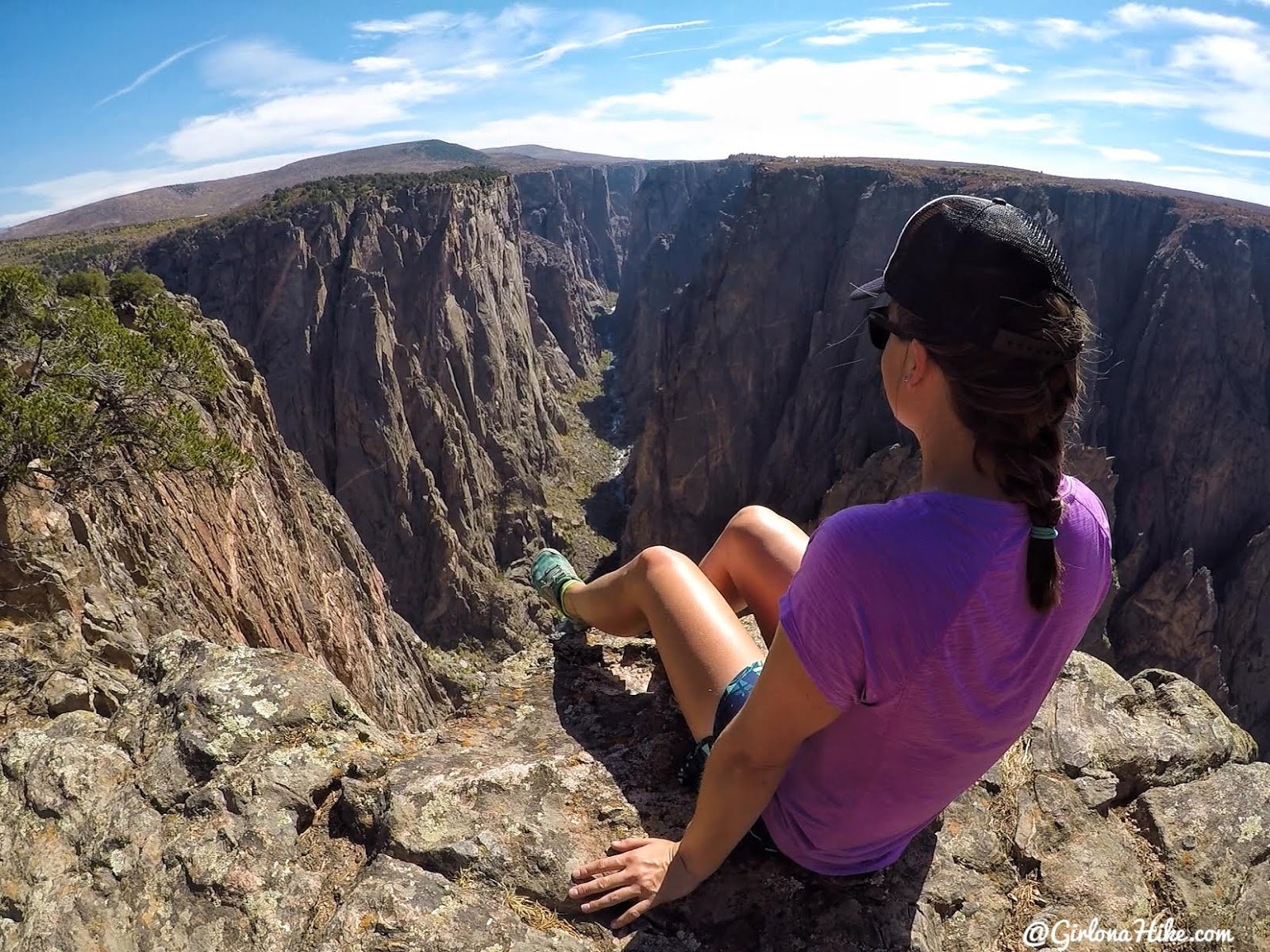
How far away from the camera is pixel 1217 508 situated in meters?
41.8

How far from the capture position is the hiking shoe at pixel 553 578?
17.8ft

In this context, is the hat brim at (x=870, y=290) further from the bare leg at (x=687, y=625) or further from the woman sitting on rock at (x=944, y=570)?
the bare leg at (x=687, y=625)

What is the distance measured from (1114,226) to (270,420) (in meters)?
52.9

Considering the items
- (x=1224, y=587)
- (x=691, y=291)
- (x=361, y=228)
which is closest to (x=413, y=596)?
(x=361, y=228)

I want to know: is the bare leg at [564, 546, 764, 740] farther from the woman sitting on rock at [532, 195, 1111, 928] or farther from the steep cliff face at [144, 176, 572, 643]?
the steep cliff face at [144, 176, 572, 643]

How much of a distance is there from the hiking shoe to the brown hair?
3366 millimetres

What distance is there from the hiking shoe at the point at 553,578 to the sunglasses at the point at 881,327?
3.07 m

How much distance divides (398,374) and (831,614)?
5177 centimetres

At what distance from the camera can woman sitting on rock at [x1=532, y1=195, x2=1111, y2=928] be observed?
7.26 feet

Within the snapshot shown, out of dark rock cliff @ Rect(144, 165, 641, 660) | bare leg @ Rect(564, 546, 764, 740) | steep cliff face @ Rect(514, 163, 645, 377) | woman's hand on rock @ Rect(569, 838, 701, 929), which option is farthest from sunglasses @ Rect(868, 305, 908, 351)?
steep cliff face @ Rect(514, 163, 645, 377)

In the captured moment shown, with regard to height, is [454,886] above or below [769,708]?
below

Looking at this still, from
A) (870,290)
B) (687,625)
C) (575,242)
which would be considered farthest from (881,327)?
(575,242)

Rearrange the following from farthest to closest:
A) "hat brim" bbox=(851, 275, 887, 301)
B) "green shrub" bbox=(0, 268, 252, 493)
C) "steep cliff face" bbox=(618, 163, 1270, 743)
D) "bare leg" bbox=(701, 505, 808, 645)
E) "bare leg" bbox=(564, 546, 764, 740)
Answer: "steep cliff face" bbox=(618, 163, 1270, 743)
"green shrub" bbox=(0, 268, 252, 493)
"bare leg" bbox=(701, 505, 808, 645)
"bare leg" bbox=(564, 546, 764, 740)
"hat brim" bbox=(851, 275, 887, 301)

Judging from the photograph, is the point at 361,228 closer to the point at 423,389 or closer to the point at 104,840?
the point at 423,389
